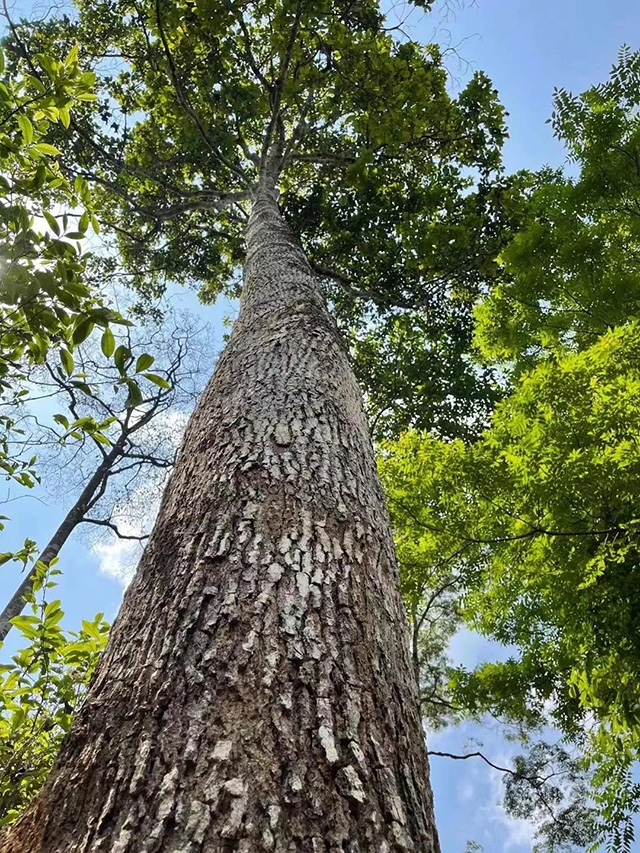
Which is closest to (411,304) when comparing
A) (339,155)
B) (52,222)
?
(339,155)

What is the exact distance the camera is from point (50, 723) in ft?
5.87

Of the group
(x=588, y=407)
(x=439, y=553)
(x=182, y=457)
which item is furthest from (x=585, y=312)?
(x=182, y=457)

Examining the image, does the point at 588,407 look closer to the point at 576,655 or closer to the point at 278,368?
the point at 576,655

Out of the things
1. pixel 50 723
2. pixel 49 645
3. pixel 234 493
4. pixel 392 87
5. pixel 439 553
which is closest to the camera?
pixel 234 493

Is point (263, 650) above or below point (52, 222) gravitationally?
below

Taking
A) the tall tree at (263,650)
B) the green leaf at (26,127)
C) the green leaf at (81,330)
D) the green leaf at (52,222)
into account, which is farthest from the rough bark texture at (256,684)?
the green leaf at (26,127)

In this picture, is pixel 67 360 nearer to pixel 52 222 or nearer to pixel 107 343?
pixel 107 343

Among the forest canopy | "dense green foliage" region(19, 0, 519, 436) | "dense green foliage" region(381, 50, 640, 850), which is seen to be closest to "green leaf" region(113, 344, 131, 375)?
the forest canopy

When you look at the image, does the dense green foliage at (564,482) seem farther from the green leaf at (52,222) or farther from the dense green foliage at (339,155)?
the green leaf at (52,222)

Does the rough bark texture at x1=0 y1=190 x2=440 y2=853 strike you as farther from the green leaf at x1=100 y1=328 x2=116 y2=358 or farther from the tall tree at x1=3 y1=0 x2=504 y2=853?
the green leaf at x1=100 y1=328 x2=116 y2=358

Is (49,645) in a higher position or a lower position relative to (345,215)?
lower

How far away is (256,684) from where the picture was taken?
1081mm

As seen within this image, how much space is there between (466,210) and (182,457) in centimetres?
722

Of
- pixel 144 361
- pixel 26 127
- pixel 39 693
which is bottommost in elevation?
pixel 39 693
